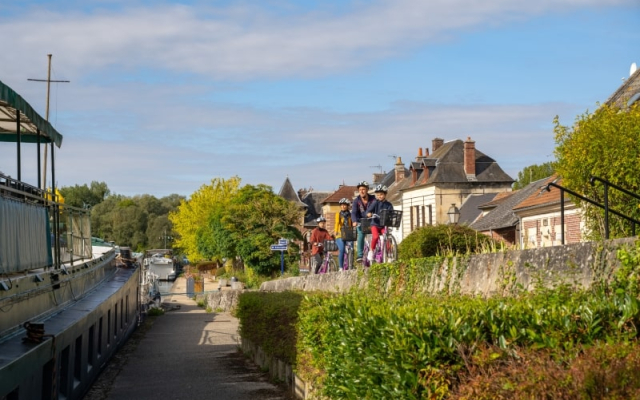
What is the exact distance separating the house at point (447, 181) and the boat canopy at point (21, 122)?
5946cm

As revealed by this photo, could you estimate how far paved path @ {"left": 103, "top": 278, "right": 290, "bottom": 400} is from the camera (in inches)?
679

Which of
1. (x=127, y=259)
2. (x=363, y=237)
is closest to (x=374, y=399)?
(x=363, y=237)

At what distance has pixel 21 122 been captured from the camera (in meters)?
14.9

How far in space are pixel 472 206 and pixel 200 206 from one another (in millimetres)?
46814

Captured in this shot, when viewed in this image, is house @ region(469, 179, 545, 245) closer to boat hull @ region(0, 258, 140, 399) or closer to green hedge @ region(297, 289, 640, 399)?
boat hull @ region(0, 258, 140, 399)

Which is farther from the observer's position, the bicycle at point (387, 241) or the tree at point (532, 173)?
the tree at point (532, 173)

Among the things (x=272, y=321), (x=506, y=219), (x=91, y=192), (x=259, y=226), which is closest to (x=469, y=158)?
(x=259, y=226)

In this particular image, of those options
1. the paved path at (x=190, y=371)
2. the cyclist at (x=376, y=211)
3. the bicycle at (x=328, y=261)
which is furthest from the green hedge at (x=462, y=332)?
the bicycle at (x=328, y=261)

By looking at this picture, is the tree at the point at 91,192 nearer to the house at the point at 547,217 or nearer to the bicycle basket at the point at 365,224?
the house at the point at 547,217

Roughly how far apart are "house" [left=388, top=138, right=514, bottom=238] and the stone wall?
205 feet

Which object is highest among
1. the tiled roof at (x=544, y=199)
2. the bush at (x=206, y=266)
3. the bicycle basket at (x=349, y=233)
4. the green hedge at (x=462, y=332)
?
A: the tiled roof at (x=544, y=199)

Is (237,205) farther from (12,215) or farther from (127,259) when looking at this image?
(12,215)

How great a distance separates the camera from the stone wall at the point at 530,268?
29.9 ft

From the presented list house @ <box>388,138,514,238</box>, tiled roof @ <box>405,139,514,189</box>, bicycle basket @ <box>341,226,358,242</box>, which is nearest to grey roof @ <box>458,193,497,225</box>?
house @ <box>388,138,514,238</box>
